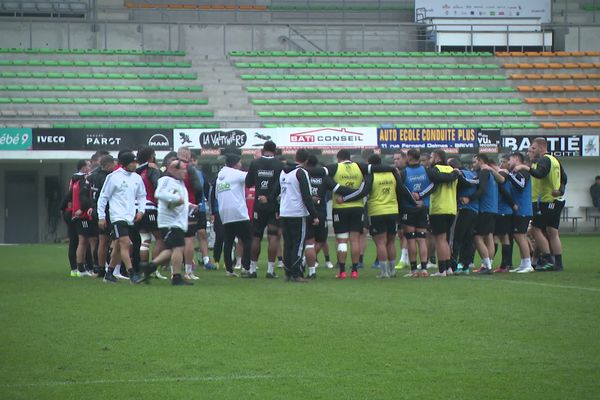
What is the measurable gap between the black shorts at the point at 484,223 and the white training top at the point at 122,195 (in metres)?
5.41

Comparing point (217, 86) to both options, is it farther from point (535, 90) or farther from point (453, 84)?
point (535, 90)

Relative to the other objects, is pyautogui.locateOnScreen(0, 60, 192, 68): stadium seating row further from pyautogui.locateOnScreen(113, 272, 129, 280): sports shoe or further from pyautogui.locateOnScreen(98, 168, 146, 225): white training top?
pyautogui.locateOnScreen(98, 168, 146, 225): white training top

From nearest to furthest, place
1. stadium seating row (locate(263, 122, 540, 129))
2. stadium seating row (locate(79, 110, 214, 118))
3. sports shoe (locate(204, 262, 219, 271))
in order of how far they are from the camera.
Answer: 1. sports shoe (locate(204, 262, 219, 271))
2. stadium seating row (locate(263, 122, 540, 129))
3. stadium seating row (locate(79, 110, 214, 118))

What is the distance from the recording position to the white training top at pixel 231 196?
55.8 feet

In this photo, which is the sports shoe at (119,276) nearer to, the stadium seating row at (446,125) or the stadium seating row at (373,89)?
the stadium seating row at (446,125)

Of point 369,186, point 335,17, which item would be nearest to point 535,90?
point 335,17

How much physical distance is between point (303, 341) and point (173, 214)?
5982 millimetres

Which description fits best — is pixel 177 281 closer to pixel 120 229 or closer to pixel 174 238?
pixel 174 238

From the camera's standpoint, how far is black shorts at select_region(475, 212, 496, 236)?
17.8m

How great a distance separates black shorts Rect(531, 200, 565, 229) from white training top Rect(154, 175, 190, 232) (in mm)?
6166

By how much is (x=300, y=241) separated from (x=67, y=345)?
7.02 meters

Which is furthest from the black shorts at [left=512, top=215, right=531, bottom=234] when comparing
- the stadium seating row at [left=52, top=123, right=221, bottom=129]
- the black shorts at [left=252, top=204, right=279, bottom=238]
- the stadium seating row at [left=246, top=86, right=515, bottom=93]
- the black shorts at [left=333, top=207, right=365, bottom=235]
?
the stadium seating row at [left=246, top=86, right=515, bottom=93]

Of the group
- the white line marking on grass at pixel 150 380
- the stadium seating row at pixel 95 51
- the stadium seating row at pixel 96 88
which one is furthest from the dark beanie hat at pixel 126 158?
the stadium seating row at pixel 95 51

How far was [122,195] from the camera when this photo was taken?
16.0 meters
